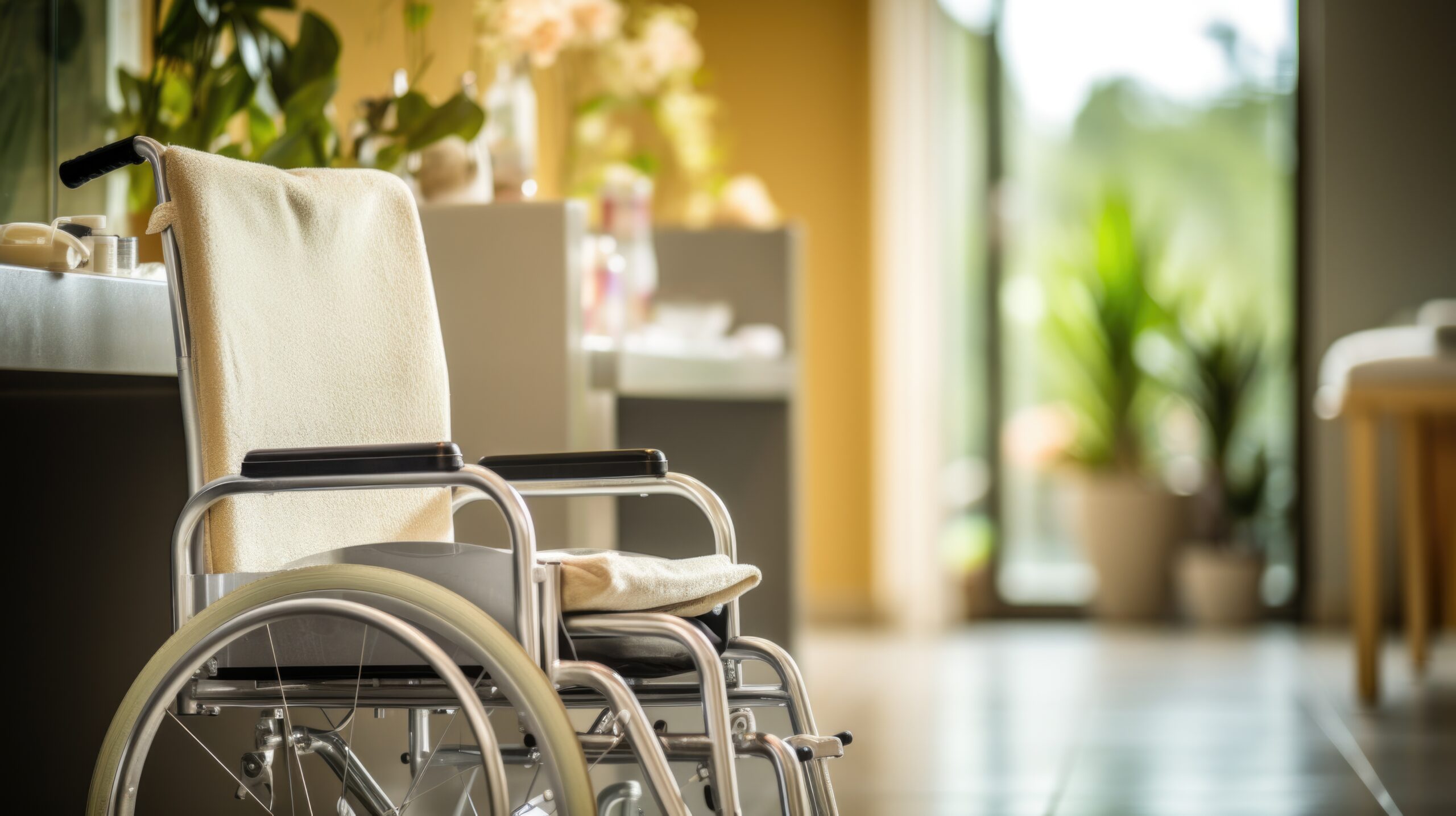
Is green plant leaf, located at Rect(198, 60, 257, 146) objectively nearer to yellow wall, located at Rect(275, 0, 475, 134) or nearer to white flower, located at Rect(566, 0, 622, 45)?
yellow wall, located at Rect(275, 0, 475, 134)

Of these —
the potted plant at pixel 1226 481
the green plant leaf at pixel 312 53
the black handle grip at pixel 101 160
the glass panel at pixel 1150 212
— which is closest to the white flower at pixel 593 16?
the green plant leaf at pixel 312 53

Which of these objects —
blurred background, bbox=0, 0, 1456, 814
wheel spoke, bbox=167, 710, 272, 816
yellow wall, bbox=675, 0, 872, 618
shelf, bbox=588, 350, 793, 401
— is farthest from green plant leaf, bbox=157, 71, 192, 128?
yellow wall, bbox=675, 0, 872, 618

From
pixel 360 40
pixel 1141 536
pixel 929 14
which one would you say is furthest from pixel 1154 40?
pixel 360 40

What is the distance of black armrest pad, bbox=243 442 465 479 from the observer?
1136 millimetres

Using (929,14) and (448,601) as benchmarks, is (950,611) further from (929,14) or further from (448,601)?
(448,601)

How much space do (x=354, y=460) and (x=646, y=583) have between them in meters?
0.25

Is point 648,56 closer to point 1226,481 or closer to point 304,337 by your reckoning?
point 304,337

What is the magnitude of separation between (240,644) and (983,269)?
3874mm

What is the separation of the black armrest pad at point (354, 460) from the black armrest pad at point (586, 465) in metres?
0.23

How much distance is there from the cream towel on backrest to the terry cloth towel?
0.24m

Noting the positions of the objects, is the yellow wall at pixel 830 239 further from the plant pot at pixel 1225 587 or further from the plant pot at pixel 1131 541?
the plant pot at pixel 1225 587

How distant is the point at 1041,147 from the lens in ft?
16.1

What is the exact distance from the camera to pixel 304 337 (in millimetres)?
1449

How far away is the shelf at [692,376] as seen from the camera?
6.80ft
